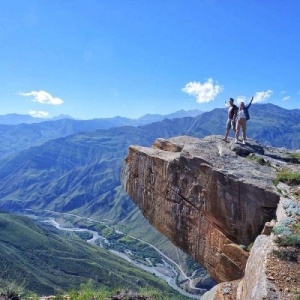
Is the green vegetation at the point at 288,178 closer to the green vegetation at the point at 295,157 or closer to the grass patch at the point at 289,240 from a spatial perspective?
the green vegetation at the point at 295,157

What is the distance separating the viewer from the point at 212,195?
86.3 feet

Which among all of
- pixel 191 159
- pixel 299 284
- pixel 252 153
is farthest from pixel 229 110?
pixel 299 284

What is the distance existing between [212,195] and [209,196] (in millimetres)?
314

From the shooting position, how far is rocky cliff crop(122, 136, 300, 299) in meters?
23.5

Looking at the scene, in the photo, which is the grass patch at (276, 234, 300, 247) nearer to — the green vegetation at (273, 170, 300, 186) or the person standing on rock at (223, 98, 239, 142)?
the green vegetation at (273, 170, 300, 186)

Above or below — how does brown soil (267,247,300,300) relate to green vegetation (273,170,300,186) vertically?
below

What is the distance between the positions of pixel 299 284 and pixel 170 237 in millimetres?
17405

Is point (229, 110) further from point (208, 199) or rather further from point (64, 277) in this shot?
point (64, 277)

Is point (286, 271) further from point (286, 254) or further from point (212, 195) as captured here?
point (212, 195)

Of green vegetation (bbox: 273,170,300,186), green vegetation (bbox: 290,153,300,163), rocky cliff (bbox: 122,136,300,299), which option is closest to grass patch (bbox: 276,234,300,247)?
rocky cliff (bbox: 122,136,300,299)

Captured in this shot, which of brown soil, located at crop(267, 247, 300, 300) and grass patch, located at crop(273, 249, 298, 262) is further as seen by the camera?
grass patch, located at crop(273, 249, 298, 262)

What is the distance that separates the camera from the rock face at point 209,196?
23.6 metres

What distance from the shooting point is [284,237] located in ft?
56.0

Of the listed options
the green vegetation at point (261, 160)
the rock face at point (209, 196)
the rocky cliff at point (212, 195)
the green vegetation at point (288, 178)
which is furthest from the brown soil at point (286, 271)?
the green vegetation at point (261, 160)
